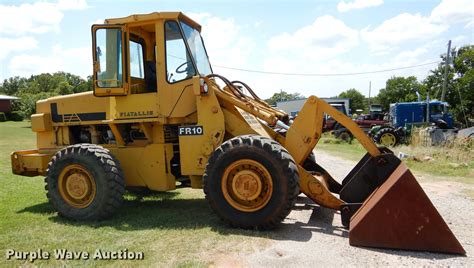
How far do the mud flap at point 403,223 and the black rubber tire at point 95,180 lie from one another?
3.43 m

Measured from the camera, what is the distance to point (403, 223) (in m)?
4.64

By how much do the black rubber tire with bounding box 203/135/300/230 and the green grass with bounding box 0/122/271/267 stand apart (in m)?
0.19

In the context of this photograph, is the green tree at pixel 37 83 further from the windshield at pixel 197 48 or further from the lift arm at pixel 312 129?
the lift arm at pixel 312 129

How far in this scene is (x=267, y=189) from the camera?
540cm

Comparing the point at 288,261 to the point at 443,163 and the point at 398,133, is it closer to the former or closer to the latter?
the point at 443,163

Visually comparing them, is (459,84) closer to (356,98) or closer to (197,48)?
(197,48)

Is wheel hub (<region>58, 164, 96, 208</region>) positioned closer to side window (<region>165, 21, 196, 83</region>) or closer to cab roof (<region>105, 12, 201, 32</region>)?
side window (<region>165, 21, 196, 83</region>)

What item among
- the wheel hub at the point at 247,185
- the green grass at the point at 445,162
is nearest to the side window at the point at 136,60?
the wheel hub at the point at 247,185

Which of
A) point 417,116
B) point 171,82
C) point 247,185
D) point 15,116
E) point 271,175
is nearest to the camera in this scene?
point 271,175

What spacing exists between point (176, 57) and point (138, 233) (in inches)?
112

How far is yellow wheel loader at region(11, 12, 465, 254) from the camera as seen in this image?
5223 mm

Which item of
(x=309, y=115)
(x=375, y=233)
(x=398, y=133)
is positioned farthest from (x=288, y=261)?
(x=398, y=133)

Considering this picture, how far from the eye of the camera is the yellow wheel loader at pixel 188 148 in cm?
522

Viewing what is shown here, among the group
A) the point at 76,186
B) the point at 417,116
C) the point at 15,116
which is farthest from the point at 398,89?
the point at 76,186
